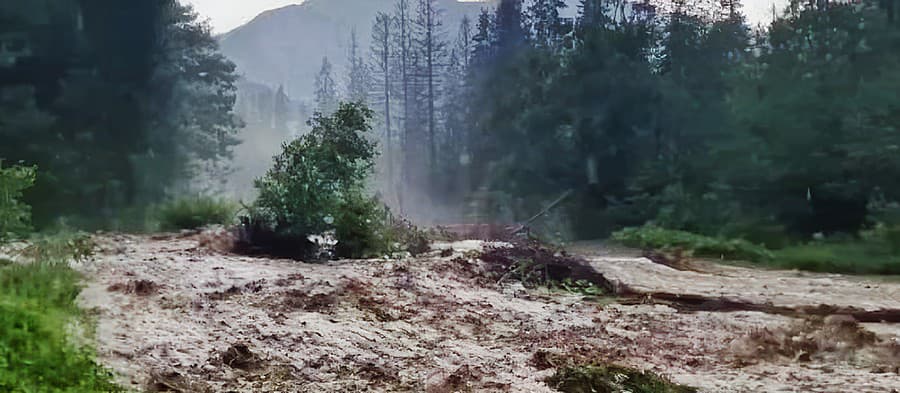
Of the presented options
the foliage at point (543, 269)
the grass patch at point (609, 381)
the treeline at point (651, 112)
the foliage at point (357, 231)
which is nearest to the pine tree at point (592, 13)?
the treeline at point (651, 112)

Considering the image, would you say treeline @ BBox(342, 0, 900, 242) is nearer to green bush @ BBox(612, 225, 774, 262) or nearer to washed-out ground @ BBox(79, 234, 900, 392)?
green bush @ BBox(612, 225, 774, 262)

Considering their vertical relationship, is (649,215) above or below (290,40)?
below

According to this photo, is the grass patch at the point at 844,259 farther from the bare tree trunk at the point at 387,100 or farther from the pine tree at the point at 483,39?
the pine tree at the point at 483,39

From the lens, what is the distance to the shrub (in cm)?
1080

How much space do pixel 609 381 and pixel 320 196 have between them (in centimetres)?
684

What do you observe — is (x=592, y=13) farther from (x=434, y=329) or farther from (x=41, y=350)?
(x=41, y=350)

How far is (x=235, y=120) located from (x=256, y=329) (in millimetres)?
16556


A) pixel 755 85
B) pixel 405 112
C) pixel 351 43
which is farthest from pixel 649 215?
pixel 351 43

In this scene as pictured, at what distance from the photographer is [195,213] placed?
1483 centimetres

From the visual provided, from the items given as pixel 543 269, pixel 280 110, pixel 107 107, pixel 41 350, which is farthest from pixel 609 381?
pixel 280 110

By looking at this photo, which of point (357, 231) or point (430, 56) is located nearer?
point (357, 231)

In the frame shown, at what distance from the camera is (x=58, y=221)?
46.7ft

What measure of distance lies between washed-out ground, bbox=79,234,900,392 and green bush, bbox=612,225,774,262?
5.25m

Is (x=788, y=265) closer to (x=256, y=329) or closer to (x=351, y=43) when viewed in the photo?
(x=256, y=329)
